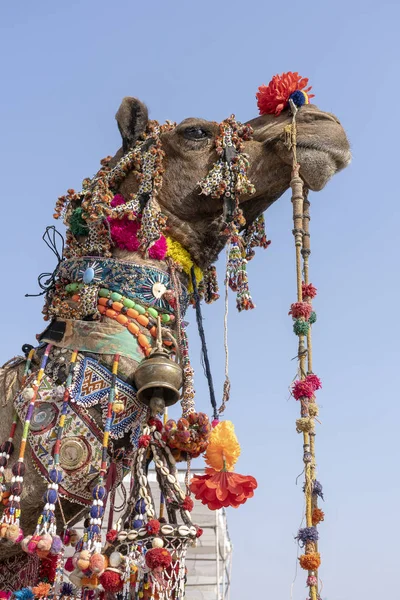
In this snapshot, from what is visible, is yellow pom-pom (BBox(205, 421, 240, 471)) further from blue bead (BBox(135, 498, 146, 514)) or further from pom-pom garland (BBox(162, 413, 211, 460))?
blue bead (BBox(135, 498, 146, 514))

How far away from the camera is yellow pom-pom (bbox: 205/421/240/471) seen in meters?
3.89

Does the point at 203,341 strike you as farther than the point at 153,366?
Yes

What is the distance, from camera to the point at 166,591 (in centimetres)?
352

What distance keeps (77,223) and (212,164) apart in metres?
0.87

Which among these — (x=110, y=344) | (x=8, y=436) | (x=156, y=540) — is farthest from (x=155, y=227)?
(x=156, y=540)

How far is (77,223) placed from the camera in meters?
4.67

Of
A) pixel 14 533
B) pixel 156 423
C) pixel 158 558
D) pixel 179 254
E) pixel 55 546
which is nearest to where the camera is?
pixel 158 558

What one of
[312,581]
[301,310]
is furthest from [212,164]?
[312,581]

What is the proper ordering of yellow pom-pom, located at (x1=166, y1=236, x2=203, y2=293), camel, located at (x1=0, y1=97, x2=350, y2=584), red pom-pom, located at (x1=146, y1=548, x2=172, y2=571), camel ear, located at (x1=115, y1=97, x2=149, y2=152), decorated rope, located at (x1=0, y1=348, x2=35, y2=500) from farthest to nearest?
camel ear, located at (x1=115, y1=97, x2=149, y2=152)
yellow pom-pom, located at (x1=166, y1=236, x2=203, y2=293)
camel, located at (x1=0, y1=97, x2=350, y2=584)
decorated rope, located at (x1=0, y1=348, x2=35, y2=500)
red pom-pom, located at (x1=146, y1=548, x2=172, y2=571)

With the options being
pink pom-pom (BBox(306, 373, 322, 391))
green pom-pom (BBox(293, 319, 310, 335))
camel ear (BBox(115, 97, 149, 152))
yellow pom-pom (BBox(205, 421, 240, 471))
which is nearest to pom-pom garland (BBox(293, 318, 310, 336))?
green pom-pom (BBox(293, 319, 310, 335))

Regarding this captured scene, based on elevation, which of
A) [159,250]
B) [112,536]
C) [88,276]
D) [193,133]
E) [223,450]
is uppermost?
[193,133]

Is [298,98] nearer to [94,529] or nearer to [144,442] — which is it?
[144,442]

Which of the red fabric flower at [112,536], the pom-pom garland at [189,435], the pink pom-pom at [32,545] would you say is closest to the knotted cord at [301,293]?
the pom-pom garland at [189,435]

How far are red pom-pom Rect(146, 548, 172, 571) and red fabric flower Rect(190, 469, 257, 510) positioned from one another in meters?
0.40
